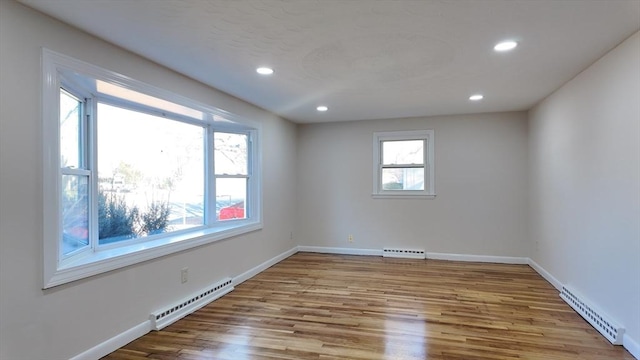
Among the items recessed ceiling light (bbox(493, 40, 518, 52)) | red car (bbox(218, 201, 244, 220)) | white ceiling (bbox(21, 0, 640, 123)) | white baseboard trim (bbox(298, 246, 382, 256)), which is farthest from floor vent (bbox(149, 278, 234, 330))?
recessed ceiling light (bbox(493, 40, 518, 52))

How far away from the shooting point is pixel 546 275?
4305 mm

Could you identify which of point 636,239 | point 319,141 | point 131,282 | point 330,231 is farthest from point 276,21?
point 330,231

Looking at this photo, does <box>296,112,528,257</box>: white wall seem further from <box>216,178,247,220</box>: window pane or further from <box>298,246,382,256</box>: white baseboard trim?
<box>216,178,247,220</box>: window pane

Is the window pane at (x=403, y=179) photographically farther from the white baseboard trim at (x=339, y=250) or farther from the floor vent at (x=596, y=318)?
the floor vent at (x=596, y=318)

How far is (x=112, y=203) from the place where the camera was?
300cm

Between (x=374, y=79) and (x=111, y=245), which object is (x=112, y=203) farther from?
(x=374, y=79)

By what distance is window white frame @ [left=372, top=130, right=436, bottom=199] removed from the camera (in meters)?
5.55

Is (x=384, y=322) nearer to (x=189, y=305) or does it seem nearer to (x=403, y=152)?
(x=189, y=305)

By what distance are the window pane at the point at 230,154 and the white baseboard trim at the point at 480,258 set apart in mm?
3324

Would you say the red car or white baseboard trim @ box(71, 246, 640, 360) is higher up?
the red car

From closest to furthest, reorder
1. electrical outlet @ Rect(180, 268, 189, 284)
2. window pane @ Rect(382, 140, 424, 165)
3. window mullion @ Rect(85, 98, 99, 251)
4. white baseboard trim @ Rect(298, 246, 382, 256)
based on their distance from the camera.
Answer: window mullion @ Rect(85, 98, 99, 251) → electrical outlet @ Rect(180, 268, 189, 284) → window pane @ Rect(382, 140, 424, 165) → white baseboard trim @ Rect(298, 246, 382, 256)

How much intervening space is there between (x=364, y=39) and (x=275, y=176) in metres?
3.19

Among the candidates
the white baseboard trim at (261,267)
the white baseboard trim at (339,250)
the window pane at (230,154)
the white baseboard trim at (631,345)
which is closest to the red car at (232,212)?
the window pane at (230,154)

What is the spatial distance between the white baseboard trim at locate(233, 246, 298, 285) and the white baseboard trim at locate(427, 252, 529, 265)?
7.64 feet
